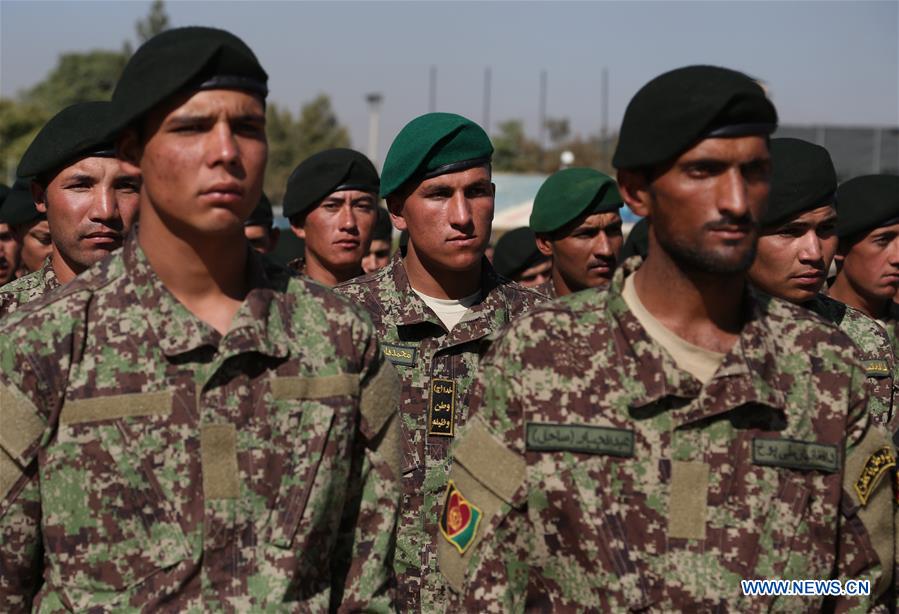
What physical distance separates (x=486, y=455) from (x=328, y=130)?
94.9 meters

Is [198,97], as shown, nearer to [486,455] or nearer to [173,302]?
[173,302]

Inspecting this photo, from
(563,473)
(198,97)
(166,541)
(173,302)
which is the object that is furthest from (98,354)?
(563,473)

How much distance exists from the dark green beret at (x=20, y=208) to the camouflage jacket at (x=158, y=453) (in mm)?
5735

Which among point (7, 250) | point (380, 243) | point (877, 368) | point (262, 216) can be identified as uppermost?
point (877, 368)

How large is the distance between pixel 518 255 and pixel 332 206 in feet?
9.55

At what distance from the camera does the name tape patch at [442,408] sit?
530cm

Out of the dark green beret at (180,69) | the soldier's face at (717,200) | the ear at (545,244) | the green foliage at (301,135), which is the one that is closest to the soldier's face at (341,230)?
the ear at (545,244)

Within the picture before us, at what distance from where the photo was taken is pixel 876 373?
640cm

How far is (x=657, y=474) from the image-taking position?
3354 mm

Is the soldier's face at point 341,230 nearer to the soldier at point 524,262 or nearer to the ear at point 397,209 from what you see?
the ear at point 397,209

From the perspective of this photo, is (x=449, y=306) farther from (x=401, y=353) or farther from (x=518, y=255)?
(x=518, y=255)

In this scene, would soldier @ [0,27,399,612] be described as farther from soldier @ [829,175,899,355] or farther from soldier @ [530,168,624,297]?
soldier @ [829,175,899,355]

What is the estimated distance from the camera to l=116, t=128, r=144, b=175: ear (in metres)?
3.43

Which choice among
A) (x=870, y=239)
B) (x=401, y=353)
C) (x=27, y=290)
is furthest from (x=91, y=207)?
(x=870, y=239)
